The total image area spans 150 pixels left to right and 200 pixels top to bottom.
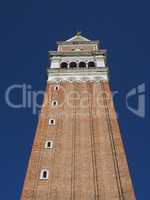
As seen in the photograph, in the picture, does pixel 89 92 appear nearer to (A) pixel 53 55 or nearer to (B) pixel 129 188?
(A) pixel 53 55

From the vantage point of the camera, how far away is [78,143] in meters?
24.2

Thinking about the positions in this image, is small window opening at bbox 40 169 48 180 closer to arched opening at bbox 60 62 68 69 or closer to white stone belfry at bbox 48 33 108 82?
white stone belfry at bbox 48 33 108 82

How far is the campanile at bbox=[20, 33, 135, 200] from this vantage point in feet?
67.9

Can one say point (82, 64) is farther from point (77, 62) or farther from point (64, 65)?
point (64, 65)

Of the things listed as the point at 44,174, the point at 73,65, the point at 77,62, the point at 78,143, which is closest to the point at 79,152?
the point at 78,143

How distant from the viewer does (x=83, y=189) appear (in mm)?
20781

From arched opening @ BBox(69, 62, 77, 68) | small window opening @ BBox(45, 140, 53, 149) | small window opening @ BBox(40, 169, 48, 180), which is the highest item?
arched opening @ BBox(69, 62, 77, 68)

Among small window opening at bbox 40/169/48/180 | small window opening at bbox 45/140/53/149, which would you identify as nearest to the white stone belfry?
small window opening at bbox 45/140/53/149

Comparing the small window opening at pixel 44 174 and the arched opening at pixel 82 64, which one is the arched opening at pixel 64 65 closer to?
the arched opening at pixel 82 64

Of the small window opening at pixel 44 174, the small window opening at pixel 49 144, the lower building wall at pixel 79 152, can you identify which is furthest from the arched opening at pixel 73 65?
the small window opening at pixel 44 174

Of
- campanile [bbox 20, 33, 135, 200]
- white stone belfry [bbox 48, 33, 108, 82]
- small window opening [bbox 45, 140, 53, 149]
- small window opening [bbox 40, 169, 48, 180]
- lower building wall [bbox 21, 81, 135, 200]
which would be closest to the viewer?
lower building wall [bbox 21, 81, 135, 200]

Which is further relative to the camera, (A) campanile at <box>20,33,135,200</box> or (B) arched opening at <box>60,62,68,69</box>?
(B) arched opening at <box>60,62,68,69</box>

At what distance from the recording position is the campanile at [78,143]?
2069 centimetres

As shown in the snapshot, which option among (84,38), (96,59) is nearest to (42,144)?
(96,59)
